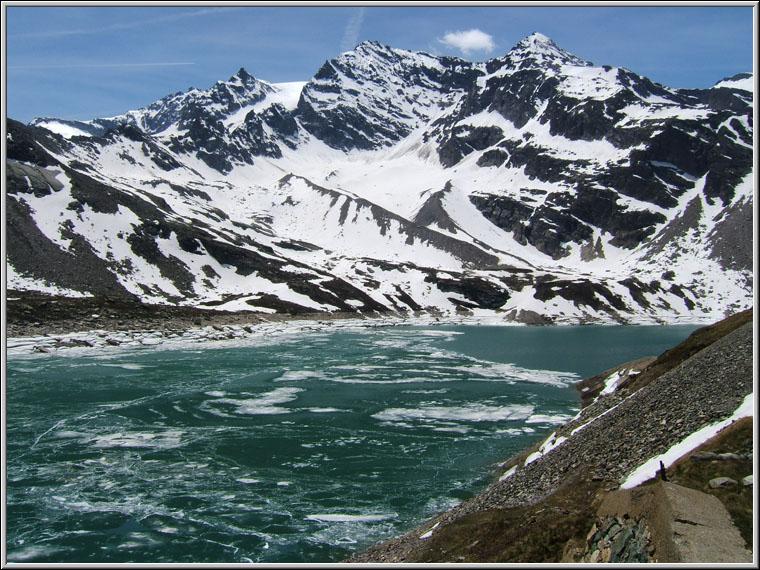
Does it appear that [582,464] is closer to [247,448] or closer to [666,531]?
[666,531]

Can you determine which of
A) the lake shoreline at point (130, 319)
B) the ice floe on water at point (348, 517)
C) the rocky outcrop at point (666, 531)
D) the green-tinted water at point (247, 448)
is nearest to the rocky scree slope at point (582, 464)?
the rocky outcrop at point (666, 531)

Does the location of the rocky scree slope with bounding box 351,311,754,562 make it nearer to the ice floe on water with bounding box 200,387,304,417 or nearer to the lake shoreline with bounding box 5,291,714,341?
the ice floe on water with bounding box 200,387,304,417

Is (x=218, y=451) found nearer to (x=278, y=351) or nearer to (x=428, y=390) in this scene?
(x=428, y=390)

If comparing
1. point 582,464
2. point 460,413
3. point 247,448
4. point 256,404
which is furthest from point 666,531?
point 256,404

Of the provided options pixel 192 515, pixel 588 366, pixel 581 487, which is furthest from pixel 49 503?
pixel 588 366

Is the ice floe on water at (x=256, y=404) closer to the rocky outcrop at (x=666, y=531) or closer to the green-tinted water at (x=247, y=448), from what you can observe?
the green-tinted water at (x=247, y=448)

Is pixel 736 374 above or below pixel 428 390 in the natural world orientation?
above
